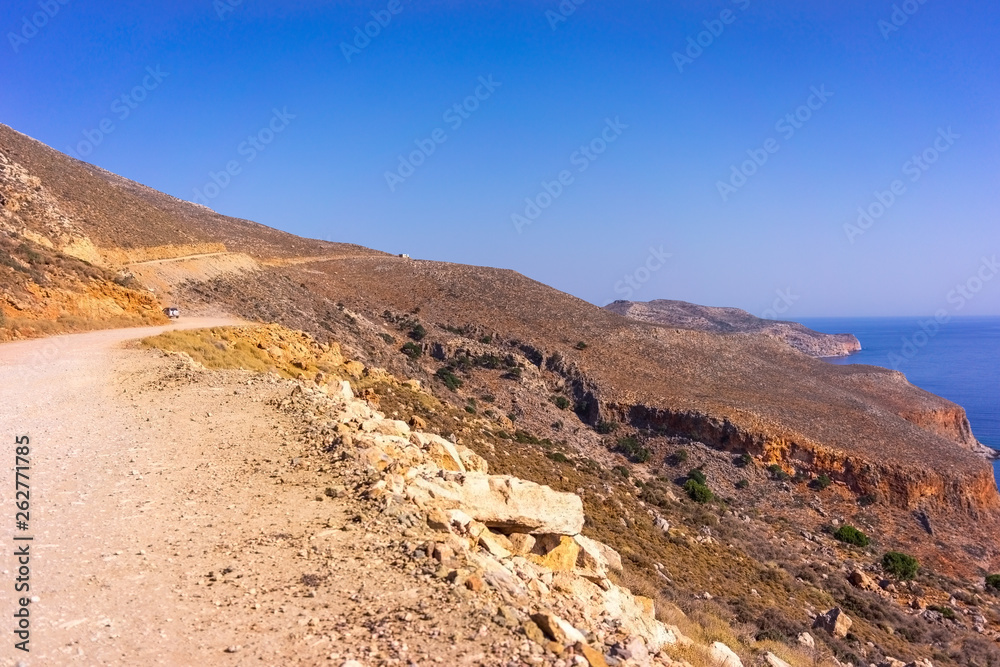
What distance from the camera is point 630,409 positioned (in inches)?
1345

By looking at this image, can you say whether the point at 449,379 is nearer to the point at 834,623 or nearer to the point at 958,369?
the point at 834,623

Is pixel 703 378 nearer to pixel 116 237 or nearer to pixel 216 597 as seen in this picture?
pixel 116 237

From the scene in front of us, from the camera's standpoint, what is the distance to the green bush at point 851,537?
24.0 metres

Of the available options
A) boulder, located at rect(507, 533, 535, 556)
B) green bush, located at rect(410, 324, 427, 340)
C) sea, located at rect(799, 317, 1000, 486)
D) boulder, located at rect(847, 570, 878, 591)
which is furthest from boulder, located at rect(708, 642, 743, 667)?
sea, located at rect(799, 317, 1000, 486)

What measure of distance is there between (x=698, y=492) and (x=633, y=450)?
576 cm

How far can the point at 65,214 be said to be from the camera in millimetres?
28203

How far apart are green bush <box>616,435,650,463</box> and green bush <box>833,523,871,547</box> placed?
8.58 meters

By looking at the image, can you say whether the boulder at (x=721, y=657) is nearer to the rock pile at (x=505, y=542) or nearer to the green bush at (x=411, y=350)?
the rock pile at (x=505, y=542)

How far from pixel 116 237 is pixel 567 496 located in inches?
1164

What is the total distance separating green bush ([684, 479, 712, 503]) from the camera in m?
24.9

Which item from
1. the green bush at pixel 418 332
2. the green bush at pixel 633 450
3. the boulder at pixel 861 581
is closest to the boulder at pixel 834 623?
the boulder at pixel 861 581

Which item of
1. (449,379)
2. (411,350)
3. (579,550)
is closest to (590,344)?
(411,350)

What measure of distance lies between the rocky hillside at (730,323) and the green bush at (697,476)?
2805 inches

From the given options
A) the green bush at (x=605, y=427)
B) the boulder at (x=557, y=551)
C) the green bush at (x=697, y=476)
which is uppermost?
the green bush at (x=605, y=427)
